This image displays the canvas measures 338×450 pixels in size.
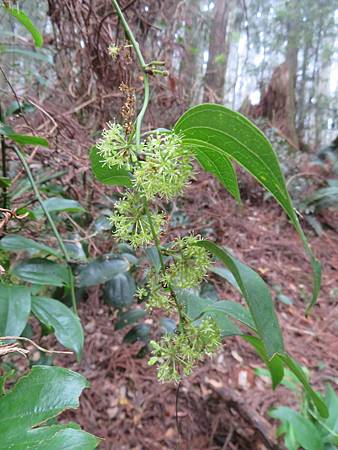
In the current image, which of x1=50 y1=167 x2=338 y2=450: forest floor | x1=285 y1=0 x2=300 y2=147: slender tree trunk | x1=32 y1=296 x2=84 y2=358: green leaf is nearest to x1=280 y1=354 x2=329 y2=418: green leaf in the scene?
x1=32 y1=296 x2=84 y2=358: green leaf

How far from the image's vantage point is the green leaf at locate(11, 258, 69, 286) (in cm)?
74

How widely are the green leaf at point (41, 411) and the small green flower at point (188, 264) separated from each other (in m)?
0.15

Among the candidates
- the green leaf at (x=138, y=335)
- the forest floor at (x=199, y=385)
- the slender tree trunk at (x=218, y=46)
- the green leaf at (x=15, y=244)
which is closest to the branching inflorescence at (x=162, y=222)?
the green leaf at (x=15, y=244)

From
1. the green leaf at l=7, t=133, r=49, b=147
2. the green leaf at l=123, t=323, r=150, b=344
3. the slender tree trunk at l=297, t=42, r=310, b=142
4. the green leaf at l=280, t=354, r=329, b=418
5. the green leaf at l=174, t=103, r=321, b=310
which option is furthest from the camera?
the slender tree trunk at l=297, t=42, r=310, b=142

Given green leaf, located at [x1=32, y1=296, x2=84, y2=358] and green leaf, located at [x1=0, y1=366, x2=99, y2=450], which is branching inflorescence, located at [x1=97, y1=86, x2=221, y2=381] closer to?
green leaf, located at [x1=0, y1=366, x2=99, y2=450]

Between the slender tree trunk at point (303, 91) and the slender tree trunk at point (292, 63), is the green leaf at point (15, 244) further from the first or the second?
the slender tree trunk at point (303, 91)

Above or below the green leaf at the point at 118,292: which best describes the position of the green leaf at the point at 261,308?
above

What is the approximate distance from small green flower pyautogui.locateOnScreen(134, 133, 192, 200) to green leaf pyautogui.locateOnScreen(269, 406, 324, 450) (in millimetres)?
869

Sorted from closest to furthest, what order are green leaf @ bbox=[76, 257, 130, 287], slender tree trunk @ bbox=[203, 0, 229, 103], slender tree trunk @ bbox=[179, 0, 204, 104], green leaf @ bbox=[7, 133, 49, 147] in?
green leaf @ bbox=[7, 133, 49, 147]
green leaf @ bbox=[76, 257, 130, 287]
slender tree trunk @ bbox=[179, 0, 204, 104]
slender tree trunk @ bbox=[203, 0, 229, 103]

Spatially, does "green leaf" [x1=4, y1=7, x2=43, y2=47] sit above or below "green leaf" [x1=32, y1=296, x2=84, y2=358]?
above

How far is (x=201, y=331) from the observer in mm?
431

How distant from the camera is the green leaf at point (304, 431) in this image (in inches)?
37.8

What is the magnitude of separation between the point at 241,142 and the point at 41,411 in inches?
12.3

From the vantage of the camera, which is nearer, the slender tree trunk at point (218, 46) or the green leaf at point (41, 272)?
the green leaf at point (41, 272)
